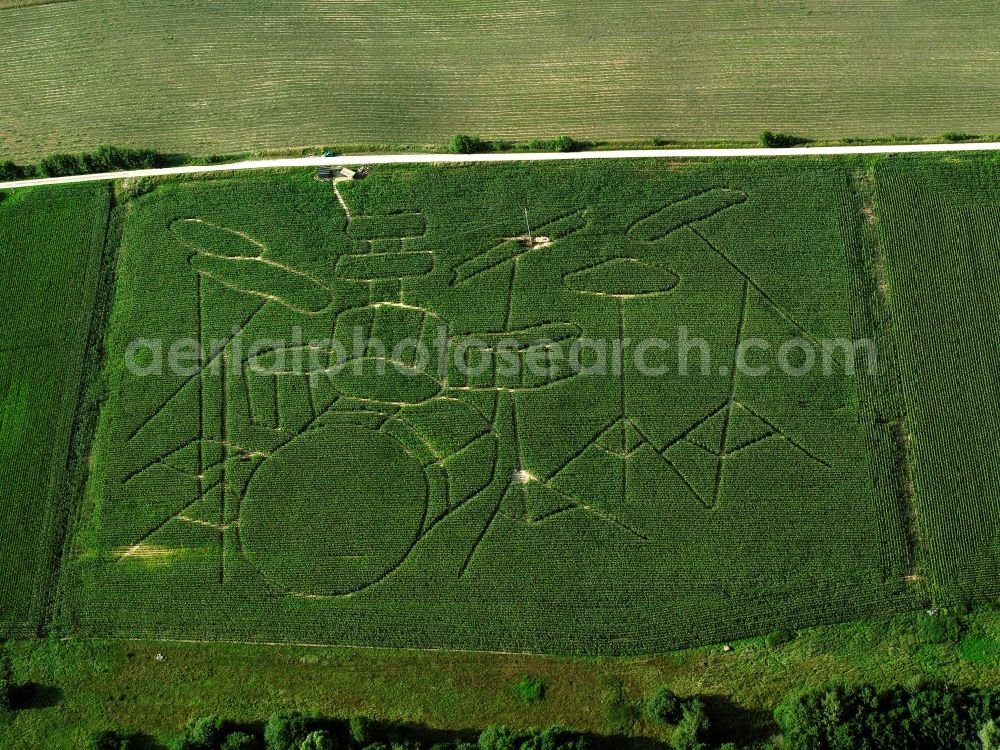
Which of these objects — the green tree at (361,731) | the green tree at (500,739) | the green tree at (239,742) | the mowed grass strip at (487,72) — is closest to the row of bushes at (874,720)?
the green tree at (500,739)

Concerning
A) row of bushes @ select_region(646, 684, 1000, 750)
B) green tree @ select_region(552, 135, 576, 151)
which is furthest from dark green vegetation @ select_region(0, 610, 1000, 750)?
green tree @ select_region(552, 135, 576, 151)

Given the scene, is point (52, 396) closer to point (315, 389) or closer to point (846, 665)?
point (315, 389)

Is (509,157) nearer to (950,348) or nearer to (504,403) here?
(504,403)

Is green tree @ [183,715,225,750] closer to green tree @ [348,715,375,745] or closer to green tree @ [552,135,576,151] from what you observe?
green tree @ [348,715,375,745]

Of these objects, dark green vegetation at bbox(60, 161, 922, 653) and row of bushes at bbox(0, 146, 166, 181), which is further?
row of bushes at bbox(0, 146, 166, 181)

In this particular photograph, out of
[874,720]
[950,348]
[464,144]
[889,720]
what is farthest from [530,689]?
[464,144]

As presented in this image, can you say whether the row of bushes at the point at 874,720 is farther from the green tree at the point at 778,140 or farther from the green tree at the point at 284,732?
the green tree at the point at 778,140
